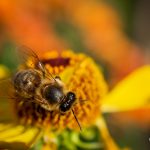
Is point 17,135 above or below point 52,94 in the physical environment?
below

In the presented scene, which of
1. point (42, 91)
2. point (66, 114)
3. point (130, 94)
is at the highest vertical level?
point (42, 91)

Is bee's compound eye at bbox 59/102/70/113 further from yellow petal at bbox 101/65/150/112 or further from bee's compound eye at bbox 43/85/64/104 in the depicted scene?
yellow petal at bbox 101/65/150/112

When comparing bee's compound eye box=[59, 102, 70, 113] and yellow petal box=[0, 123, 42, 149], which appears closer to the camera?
yellow petal box=[0, 123, 42, 149]

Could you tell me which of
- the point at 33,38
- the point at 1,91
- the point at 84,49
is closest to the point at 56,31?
the point at 84,49

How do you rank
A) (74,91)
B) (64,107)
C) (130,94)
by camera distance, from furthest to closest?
(130,94)
(74,91)
(64,107)

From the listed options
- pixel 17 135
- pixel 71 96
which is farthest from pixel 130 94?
pixel 17 135

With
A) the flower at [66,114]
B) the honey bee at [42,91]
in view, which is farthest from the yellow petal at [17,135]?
the honey bee at [42,91]

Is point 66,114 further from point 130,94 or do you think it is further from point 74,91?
point 130,94

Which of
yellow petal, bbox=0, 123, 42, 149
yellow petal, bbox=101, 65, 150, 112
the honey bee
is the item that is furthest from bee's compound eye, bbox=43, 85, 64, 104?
yellow petal, bbox=101, 65, 150, 112
